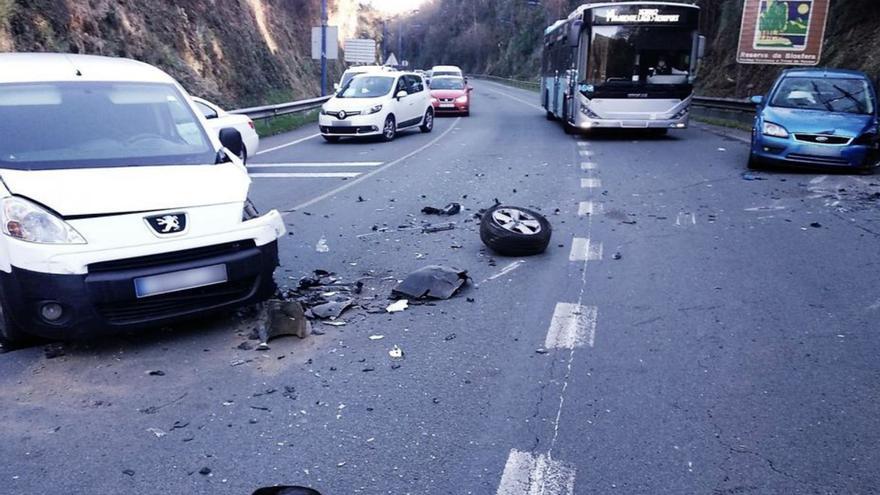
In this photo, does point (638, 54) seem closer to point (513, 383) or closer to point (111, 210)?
point (513, 383)

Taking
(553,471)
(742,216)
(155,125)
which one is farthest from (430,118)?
(553,471)

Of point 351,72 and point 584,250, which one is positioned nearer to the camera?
point 584,250

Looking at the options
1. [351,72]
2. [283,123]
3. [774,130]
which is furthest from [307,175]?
[351,72]

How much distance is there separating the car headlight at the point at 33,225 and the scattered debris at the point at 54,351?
0.86 m

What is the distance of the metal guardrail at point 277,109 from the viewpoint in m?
20.0

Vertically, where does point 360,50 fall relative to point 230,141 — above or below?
above

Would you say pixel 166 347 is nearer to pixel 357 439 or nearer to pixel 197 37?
pixel 357 439

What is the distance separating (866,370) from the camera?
4.57 metres

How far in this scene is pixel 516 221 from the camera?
24.8 ft

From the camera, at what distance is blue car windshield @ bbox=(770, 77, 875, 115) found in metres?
12.7

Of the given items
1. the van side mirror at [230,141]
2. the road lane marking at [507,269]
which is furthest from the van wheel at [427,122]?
the van side mirror at [230,141]

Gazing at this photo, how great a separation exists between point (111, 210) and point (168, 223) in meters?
0.35

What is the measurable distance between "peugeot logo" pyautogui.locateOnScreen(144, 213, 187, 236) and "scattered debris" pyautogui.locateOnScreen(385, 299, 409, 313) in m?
1.73

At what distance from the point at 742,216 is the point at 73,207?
25.4ft
